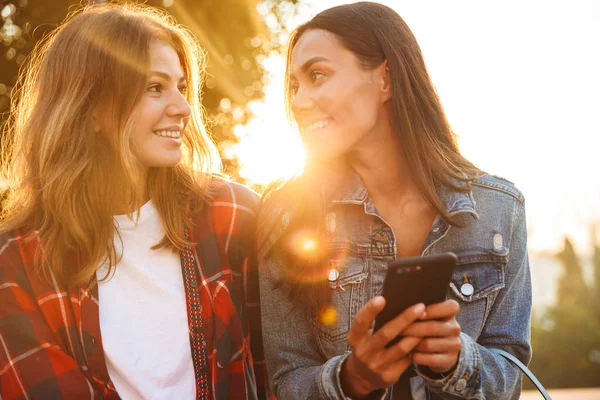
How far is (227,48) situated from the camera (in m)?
8.46

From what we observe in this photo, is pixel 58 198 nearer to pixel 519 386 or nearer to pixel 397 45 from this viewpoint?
pixel 397 45

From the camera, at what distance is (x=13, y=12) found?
723cm

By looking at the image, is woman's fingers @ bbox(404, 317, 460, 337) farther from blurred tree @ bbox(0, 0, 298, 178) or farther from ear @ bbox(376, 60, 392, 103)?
blurred tree @ bbox(0, 0, 298, 178)

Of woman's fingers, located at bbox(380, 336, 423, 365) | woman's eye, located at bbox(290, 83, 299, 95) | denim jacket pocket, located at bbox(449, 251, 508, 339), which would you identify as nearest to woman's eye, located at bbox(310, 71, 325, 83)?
woman's eye, located at bbox(290, 83, 299, 95)

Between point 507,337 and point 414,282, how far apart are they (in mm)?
1049

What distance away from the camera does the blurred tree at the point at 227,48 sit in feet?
24.7

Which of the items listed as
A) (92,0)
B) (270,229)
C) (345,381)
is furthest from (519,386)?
(92,0)

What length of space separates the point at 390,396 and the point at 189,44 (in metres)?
2.30

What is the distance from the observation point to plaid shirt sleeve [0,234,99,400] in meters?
3.25

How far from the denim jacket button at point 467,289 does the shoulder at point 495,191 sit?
0.42 m

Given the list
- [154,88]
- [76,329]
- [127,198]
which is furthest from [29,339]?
[154,88]

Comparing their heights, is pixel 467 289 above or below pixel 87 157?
below

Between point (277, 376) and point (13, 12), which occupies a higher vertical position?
point (13, 12)

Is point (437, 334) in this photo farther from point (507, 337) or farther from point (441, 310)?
point (507, 337)
